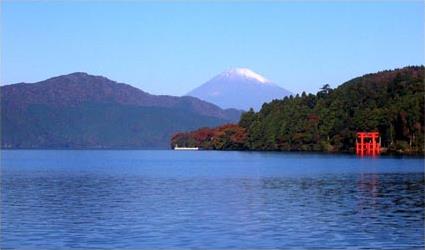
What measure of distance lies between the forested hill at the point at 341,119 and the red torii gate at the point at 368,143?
6.08ft

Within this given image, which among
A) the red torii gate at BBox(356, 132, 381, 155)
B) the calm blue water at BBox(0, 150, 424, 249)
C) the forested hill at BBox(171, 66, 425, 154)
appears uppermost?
the forested hill at BBox(171, 66, 425, 154)

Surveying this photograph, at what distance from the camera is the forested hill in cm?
11900

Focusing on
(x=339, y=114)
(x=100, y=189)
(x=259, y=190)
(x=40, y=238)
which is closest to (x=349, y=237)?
(x=40, y=238)

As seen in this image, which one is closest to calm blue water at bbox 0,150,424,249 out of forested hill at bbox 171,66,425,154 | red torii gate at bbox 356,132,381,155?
forested hill at bbox 171,66,425,154

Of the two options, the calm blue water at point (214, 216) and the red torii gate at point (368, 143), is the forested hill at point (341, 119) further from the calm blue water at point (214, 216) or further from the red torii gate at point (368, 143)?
the calm blue water at point (214, 216)

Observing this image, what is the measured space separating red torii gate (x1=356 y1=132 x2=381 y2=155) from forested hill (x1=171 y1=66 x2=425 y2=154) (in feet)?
6.08

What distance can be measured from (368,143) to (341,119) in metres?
13.1

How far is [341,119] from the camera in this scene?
139 m

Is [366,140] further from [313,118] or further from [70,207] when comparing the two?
[70,207]

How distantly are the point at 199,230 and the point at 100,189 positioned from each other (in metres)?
20.9

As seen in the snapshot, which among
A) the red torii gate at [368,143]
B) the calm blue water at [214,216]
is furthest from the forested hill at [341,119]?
the calm blue water at [214,216]

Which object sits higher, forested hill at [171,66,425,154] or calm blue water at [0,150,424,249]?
forested hill at [171,66,425,154]

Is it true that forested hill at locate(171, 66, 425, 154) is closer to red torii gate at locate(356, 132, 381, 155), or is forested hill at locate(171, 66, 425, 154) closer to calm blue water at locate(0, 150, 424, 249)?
red torii gate at locate(356, 132, 381, 155)

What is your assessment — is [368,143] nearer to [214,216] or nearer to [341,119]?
[341,119]
